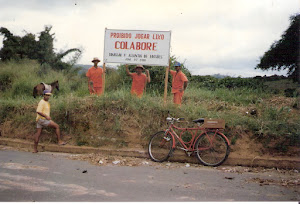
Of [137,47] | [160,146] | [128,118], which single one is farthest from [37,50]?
[160,146]

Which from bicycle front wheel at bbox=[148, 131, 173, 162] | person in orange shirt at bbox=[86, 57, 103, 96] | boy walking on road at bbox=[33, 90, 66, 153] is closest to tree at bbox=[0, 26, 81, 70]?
person in orange shirt at bbox=[86, 57, 103, 96]

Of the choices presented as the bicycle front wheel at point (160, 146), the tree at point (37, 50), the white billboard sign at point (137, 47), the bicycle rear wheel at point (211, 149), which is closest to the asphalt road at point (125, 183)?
the bicycle rear wheel at point (211, 149)

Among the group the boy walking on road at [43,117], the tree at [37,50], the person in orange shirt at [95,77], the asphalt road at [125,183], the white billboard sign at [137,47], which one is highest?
the tree at [37,50]

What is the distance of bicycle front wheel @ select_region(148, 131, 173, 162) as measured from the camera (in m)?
7.27

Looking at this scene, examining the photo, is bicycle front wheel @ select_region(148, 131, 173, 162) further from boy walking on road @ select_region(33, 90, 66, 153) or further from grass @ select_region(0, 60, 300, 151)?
boy walking on road @ select_region(33, 90, 66, 153)

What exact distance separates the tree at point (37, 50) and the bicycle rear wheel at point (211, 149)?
17.4m

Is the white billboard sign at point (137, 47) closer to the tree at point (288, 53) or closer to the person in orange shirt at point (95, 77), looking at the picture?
the person in orange shirt at point (95, 77)

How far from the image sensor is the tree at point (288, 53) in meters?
14.5

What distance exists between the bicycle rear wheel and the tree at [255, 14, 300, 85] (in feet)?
30.0

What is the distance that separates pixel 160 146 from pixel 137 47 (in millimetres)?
3607

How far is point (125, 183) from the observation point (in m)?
5.46

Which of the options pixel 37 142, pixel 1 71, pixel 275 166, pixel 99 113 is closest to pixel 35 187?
pixel 37 142

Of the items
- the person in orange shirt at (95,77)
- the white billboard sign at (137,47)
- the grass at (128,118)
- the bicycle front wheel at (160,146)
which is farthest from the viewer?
the person in orange shirt at (95,77)

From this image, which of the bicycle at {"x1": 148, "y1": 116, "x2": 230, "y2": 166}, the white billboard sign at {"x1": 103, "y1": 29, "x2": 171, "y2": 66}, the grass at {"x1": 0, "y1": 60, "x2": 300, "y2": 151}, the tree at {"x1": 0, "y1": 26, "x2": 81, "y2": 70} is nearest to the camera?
the bicycle at {"x1": 148, "y1": 116, "x2": 230, "y2": 166}
